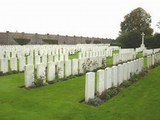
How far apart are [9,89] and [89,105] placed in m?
3.28

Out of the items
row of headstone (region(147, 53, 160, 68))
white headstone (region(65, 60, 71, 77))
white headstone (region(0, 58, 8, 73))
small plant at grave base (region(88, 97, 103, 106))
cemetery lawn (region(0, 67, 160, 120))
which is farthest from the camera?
row of headstone (region(147, 53, 160, 68))

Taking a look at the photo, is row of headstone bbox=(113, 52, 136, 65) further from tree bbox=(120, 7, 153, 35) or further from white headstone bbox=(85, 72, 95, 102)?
tree bbox=(120, 7, 153, 35)

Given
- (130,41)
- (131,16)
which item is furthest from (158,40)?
(131,16)

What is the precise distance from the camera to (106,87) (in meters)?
9.89

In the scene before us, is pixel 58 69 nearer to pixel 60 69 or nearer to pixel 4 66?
pixel 60 69

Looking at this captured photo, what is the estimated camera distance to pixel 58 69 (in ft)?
38.9

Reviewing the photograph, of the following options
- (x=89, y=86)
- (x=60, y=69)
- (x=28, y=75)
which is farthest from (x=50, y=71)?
(x=89, y=86)

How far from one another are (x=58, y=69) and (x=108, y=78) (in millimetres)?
2704

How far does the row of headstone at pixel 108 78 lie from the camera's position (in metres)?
8.52

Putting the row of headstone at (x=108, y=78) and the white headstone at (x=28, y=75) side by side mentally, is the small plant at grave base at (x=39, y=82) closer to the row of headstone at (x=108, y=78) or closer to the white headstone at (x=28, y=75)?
the white headstone at (x=28, y=75)

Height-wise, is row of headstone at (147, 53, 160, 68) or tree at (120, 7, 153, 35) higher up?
tree at (120, 7, 153, 35)

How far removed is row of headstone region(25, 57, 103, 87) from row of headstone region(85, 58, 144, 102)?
1.87 m

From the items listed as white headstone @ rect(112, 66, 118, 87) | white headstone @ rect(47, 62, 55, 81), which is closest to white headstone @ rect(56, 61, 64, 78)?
white headstone @ rect(47, 62, 55, 81)

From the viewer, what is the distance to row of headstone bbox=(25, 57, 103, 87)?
1031 cm
